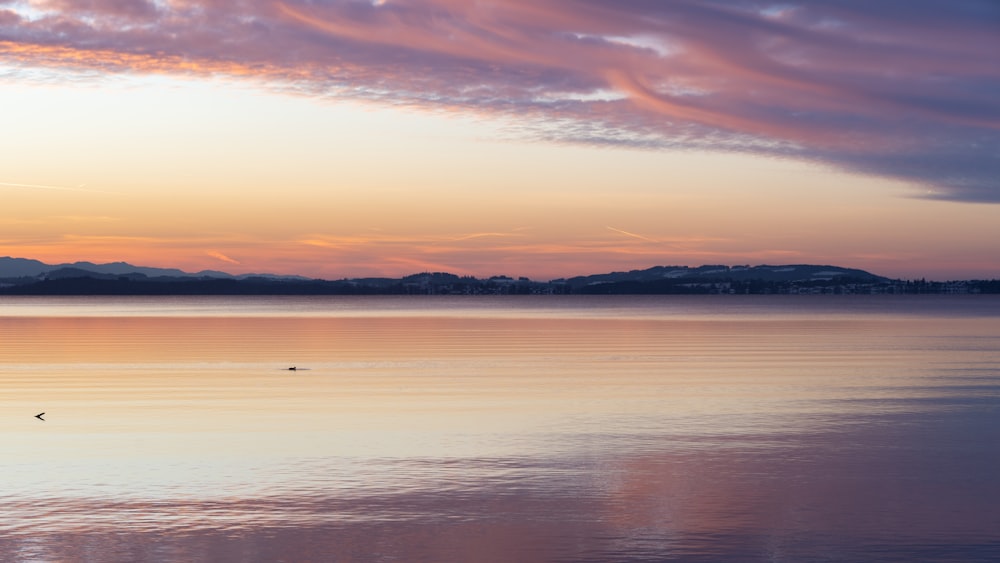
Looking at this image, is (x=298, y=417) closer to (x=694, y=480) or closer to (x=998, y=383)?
(x=694, y=480)

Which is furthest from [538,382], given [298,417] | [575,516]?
[575,516]

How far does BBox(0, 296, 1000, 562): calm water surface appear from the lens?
20062mm

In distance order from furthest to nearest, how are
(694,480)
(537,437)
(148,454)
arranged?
(537,437) < (148,454) < (694,480)

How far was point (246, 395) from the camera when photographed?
4578cm

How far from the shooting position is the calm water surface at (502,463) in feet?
65.8

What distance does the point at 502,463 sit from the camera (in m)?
28.2

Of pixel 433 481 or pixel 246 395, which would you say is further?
pixel 246 395

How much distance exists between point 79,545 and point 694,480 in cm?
1316

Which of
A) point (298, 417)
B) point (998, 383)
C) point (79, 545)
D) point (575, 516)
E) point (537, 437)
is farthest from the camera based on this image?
point (998, 383)

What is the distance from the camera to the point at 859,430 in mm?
34156

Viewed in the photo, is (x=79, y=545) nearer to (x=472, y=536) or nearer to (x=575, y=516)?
(x=472, y=536)

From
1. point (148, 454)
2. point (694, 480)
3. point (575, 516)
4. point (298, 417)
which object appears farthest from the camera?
point (298, 417)

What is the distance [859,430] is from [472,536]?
1777 centimetres

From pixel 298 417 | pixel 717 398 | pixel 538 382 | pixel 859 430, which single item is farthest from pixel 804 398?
pixel 298 417
